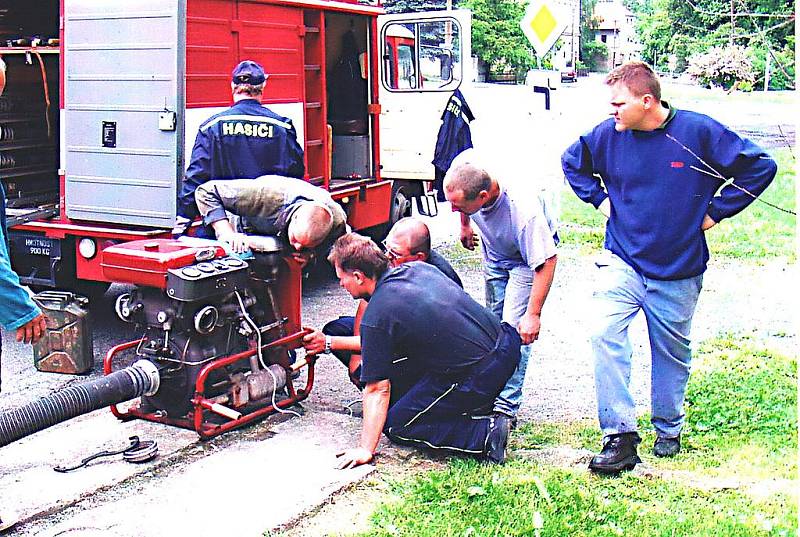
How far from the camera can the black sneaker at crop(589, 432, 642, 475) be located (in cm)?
466

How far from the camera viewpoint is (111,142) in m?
7.24

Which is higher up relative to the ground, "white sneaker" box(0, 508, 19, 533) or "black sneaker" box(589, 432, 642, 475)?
"black sneaker" box(589, 432, 642, 475)

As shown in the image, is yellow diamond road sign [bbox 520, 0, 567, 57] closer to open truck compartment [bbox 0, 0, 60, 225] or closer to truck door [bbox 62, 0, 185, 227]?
open truck compartment [bbox 0, 0, 60, 225]

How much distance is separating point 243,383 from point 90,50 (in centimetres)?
308

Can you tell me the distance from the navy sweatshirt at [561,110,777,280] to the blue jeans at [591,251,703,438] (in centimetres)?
8

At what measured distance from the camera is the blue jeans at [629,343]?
4.74 metres

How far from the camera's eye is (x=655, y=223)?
15.8 feet

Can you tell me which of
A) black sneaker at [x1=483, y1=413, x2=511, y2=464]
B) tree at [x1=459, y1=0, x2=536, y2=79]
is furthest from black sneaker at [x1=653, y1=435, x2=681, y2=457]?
tree at [x1=459, y1=0, x2=536, y2=79]

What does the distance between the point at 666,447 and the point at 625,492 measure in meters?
0.65

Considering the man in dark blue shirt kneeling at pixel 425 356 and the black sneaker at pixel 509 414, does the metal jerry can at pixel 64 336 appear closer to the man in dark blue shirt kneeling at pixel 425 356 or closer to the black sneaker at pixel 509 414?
the man in dark blue shirt kneeling at pixel 425 356

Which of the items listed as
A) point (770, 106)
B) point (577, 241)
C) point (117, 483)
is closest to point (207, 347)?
point (117, 483)

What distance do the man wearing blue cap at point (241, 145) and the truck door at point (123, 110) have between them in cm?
54

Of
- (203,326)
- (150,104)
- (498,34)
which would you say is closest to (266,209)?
(203,326)

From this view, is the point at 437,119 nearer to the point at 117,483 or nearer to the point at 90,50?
the point at 90,50
